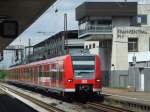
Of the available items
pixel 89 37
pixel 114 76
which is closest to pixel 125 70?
pixel 114 76

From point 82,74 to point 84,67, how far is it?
1.75 feet

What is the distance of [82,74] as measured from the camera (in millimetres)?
33219

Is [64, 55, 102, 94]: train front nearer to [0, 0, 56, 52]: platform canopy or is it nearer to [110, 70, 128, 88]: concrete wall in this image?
[0, 0, 56, 52]: platform canopy

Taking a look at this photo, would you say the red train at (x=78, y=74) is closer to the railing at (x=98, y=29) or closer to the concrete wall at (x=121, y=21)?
the railing at (x=98, y=29)

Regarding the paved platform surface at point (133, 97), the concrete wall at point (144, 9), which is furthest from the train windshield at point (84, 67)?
the concrete wall at point (144, 9)

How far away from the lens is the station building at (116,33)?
248 ft

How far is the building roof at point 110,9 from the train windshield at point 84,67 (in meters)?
48.7

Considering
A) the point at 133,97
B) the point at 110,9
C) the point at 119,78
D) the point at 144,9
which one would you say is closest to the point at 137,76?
the point at 119,78

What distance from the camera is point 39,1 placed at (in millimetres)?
20000

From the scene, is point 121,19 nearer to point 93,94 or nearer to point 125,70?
point 125,70

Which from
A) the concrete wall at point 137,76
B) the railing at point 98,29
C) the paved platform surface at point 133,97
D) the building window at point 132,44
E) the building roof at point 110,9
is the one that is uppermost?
the building roof at point 110,9

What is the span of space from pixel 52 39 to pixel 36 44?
21250mm

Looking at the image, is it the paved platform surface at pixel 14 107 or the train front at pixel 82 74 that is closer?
the paved platform surface at pixel 14 107

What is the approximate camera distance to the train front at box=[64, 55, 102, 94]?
32856 mm
